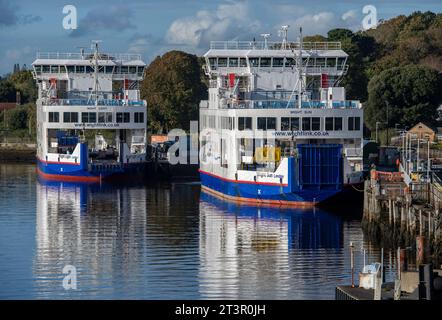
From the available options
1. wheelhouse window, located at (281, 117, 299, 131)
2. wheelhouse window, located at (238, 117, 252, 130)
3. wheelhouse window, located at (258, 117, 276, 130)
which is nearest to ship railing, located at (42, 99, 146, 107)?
wheelhouse window, located at (238, 117, 252, 130)

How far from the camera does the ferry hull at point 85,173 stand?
267 feet

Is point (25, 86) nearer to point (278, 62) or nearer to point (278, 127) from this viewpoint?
point (278, 62)

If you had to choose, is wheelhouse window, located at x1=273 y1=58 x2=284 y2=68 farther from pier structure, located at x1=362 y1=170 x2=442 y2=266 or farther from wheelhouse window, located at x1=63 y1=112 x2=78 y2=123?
wheelhouse window, located at x1=63 y1=112 x2=78 y2=123

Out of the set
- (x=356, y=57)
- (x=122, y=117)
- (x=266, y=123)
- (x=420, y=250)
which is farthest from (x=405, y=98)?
(x=420, y=250)

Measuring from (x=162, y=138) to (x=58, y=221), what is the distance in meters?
46.7

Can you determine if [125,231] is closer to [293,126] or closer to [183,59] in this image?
[293,126]

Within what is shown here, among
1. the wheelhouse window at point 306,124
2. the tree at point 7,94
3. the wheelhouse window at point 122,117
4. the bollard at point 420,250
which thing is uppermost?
the tree at point 7,94

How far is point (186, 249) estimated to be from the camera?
49.5 m

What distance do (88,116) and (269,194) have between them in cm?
2489

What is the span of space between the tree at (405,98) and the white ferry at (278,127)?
70.6 feet

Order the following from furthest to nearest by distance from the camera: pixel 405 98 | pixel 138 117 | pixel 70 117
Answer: pixel 405 98 → pixel 138 117 → pixel 70 117

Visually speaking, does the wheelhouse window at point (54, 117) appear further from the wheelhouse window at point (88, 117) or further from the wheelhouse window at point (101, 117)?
the wheelhouse window at point (101, 117)

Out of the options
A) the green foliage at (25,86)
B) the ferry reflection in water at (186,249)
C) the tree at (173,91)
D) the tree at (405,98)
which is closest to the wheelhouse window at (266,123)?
the ferry reflection in water at (186,249)
